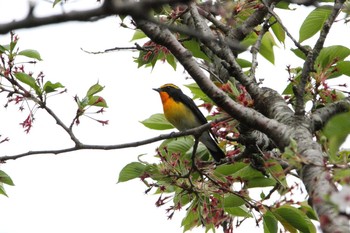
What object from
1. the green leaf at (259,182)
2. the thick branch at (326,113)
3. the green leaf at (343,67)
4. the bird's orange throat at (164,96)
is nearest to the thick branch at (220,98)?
the thick branch at (326,113)

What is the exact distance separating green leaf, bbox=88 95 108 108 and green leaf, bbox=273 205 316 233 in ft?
4.73

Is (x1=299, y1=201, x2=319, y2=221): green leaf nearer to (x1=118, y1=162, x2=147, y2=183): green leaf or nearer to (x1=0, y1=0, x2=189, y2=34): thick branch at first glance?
(x1=118, y1=162, x2=147, y2=183): green leaf

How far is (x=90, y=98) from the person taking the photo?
4.07 meters

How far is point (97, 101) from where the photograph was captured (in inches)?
162

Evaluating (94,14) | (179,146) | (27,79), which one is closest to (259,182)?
(179,146)

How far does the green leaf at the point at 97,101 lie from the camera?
408 centimetres

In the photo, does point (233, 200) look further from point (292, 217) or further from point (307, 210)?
point (307, 210)

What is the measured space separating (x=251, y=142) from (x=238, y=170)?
202mm

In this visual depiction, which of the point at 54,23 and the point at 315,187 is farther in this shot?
the point at 315,187

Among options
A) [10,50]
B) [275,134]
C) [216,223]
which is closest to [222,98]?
[275,134]

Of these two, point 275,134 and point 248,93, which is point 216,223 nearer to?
point 248,93

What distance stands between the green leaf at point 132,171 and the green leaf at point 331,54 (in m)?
1.36

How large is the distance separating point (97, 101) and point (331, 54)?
1621mm

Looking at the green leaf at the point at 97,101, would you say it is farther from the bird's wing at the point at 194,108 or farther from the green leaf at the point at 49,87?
the bird's wing at the point at 194,108
